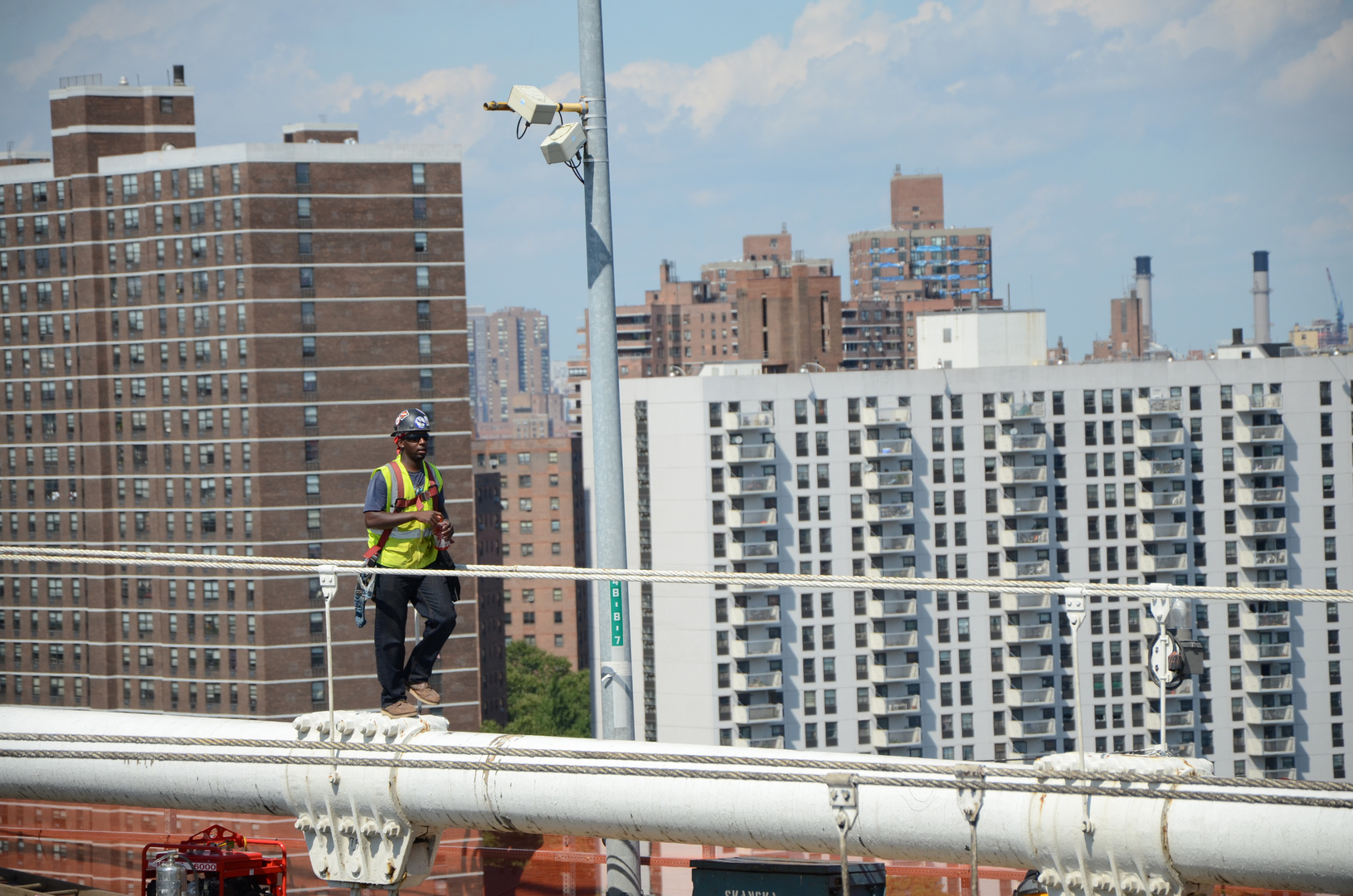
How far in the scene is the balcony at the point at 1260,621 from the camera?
10932cm

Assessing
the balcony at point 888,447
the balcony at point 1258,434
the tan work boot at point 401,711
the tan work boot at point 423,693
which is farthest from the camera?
the balcony at point 1258,434

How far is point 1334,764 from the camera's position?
109 meters

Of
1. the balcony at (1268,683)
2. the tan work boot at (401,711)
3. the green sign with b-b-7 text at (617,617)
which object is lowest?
the balcony at (1268,683)

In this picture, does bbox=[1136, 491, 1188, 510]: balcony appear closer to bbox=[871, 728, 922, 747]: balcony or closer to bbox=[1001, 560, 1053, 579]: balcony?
bbox=[1001, 560, 1053, 579]: balcony

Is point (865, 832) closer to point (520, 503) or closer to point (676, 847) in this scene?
point (676, 847)

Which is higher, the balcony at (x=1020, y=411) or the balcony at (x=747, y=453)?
the balcony at (x=1020, y=411)

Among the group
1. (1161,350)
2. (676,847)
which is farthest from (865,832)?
(1161,350)

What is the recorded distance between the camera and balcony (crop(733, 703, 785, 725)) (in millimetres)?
104062

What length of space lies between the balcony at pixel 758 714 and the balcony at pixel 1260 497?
41.7 m

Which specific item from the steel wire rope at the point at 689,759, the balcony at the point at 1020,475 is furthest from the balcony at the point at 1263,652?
the steel wire rope at the point at 689,759

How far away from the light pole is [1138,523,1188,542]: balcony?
10553 cm

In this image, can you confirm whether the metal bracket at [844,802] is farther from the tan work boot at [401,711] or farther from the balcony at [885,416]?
the balcony at [885,416]

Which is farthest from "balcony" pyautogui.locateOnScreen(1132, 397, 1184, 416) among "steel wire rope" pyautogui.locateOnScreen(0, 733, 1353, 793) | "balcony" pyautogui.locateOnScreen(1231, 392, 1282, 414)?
"steel wire rope" pyautogui.locateOnScreen(0, 733, 1353, 793)

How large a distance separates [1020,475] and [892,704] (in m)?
20.5
